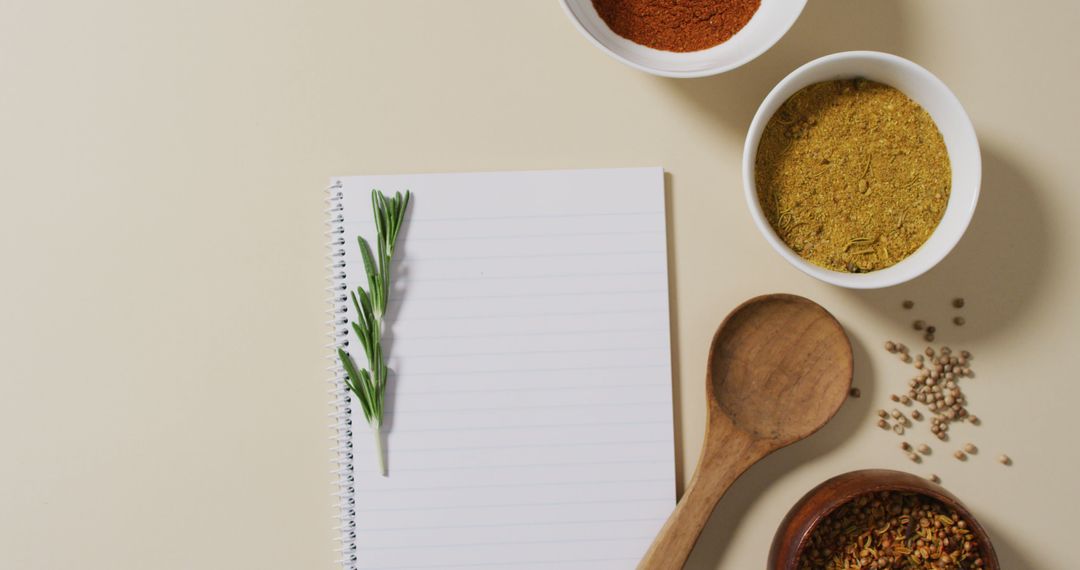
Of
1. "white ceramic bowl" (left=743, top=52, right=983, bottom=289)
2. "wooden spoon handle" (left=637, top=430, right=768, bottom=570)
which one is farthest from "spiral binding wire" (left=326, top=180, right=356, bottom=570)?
"white ceramic bowl" (left=743, top=52, right=983, bottom=289)

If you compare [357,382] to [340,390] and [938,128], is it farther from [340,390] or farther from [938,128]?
[938,128]

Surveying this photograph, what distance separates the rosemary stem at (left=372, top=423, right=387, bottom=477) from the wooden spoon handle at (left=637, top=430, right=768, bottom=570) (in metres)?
0.35

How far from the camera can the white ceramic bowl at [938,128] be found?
0.78 metres

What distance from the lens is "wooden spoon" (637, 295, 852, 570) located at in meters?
0.85

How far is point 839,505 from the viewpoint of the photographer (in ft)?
2.52

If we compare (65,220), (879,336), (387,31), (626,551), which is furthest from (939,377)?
(65,220)

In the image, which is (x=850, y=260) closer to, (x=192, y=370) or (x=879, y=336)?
(x=879, y=336)

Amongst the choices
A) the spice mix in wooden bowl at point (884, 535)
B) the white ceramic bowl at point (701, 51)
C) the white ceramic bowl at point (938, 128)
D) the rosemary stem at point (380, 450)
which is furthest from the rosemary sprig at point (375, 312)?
the spice mix in wooden bowl at point (884, 535)

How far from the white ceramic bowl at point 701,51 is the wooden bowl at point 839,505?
505mm

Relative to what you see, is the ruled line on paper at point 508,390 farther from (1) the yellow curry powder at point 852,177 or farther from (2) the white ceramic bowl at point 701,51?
(2) the white ceramic bowl at point 701,51

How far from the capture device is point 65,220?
93 centimetres

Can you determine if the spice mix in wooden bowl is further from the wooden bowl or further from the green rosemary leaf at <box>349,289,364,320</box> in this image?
the green rosemary leaf at <box>349,289,364,320</box>

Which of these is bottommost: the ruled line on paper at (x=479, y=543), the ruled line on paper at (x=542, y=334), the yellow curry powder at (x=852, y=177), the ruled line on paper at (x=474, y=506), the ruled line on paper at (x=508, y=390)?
the ruled line on paper at (x=479, y=543)

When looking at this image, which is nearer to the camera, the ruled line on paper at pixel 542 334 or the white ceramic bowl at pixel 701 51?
the white ceramic bowl at pixel 701 51
